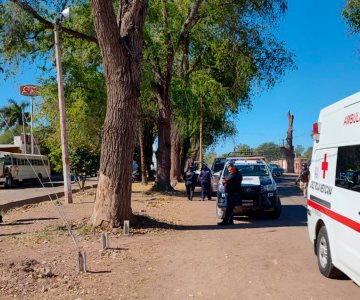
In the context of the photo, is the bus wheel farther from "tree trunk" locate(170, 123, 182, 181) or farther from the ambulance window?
the ambulance window

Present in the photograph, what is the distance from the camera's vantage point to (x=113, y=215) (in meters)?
11.6

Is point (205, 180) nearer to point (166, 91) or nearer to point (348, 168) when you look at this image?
point (166, 91)

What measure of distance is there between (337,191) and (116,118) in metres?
6.40

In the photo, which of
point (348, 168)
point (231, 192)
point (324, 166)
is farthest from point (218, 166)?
point (348, 168)

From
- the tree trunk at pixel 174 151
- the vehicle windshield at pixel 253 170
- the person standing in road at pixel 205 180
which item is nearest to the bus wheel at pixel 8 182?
the tree trunk at pixel 174 151

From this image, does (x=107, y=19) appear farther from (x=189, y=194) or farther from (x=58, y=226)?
(x=189, y=194)

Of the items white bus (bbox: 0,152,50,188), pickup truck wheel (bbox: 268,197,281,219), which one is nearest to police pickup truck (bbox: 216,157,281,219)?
pickup truck wheel (bbox: 268,197,281,219)

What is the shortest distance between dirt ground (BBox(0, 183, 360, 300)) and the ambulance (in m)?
0.50

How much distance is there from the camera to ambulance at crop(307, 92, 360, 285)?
5.91 metres

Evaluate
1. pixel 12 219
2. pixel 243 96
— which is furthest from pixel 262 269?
pixel 243 96

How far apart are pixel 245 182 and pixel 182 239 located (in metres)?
4.29

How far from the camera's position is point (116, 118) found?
11.8 metres

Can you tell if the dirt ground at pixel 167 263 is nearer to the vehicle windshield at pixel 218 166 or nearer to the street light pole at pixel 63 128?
the street light pole at pixel 63 128

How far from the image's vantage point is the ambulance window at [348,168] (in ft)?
19.8
